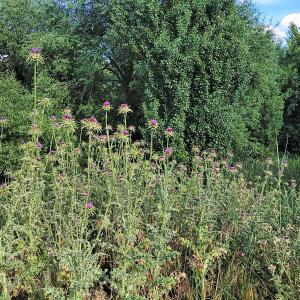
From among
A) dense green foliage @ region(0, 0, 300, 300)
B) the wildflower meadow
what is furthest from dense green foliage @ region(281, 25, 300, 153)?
the wildflower meadow

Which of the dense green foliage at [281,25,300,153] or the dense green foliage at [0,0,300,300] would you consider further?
the dense green foliage at [281,25,300,153]

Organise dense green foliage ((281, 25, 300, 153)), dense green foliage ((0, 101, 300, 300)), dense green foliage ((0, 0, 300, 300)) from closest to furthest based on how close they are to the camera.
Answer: dense green foliage ((0, 101, 300, 300))
dense green foliage ((0, 0, 300, 300))
dense green foliage ((281, 25, 300, 153))

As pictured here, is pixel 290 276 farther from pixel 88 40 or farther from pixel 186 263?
pixel 88 40

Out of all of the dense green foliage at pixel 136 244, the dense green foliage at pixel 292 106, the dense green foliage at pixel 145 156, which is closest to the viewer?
the dense green foliage at pixel 136 244

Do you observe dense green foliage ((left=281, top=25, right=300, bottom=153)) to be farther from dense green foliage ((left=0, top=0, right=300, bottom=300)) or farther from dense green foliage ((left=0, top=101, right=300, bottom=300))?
dense green foliage ((left=0, top=101, right=300, bottom=300))

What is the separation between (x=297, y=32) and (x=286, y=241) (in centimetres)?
1669

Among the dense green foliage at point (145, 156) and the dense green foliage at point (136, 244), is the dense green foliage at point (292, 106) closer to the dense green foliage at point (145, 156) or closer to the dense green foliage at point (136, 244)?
the dense green foliage at point (145, 156)

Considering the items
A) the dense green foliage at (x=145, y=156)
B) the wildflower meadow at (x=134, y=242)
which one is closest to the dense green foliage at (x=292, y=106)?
the dense green foliage at (x=145, y=156)

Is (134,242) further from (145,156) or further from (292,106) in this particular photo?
(292,106)

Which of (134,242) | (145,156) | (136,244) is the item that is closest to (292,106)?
(145,156)

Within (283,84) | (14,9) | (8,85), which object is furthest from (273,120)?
(14,9)

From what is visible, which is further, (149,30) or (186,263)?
(149,30)

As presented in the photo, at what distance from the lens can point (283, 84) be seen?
15812mm

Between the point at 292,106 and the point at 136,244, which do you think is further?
the point at 292,106
